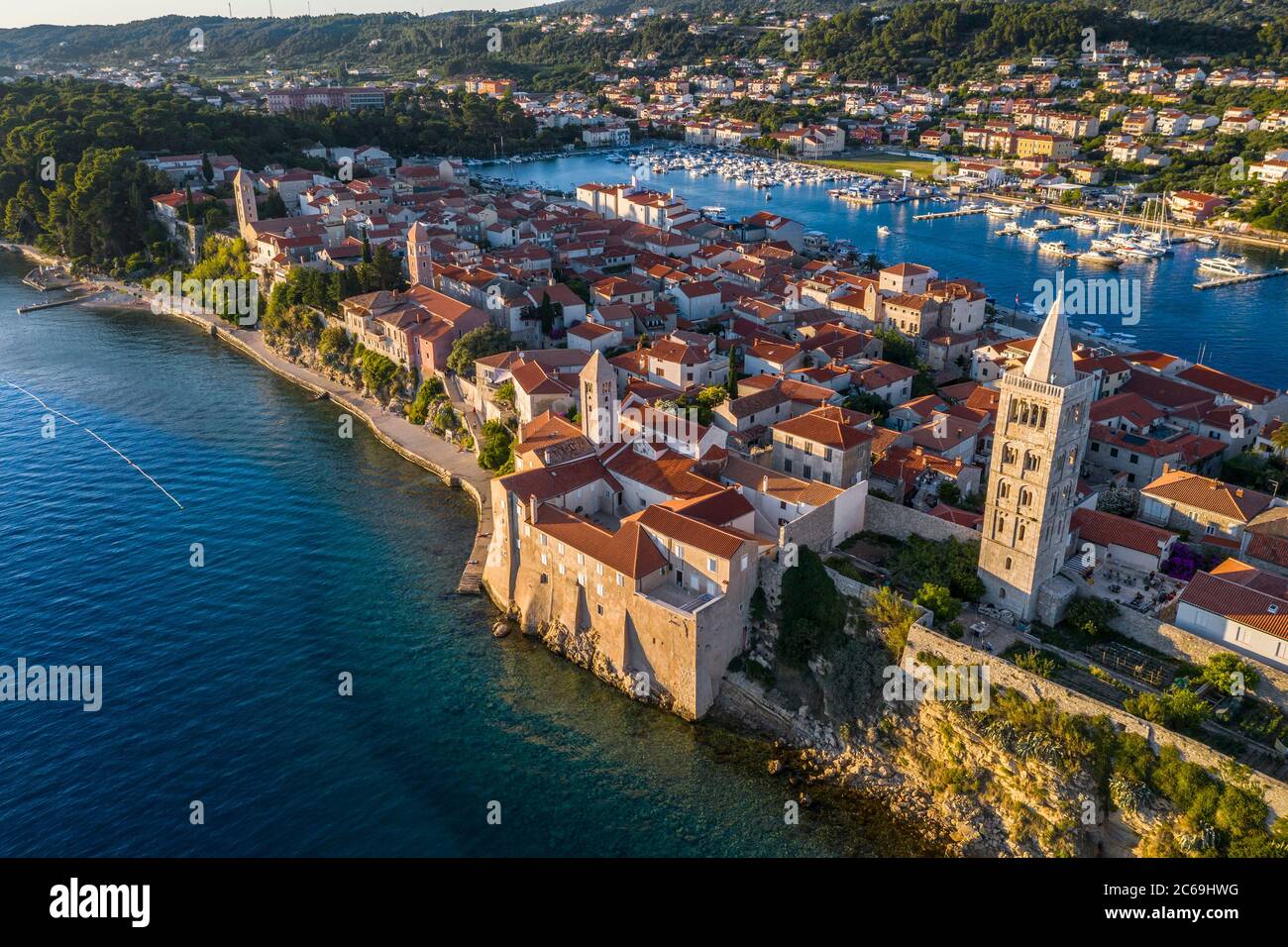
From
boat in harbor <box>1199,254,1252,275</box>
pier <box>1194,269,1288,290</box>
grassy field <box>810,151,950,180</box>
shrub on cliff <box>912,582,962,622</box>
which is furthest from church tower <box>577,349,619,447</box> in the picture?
grassy field <box>810,151,950,180</box>

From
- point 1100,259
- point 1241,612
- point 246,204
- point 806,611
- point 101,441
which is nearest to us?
point 1241,612

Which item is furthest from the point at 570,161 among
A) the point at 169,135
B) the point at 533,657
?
the point at 533,657

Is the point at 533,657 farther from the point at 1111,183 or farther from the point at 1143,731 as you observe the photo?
the point at 1111,183

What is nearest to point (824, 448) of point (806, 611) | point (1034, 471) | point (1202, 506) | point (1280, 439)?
point (806, 611)

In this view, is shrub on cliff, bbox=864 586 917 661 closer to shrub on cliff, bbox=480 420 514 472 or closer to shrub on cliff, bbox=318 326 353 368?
shrub on cliff, bbox=480 420 514 472

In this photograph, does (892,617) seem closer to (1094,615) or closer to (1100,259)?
(1094,615)

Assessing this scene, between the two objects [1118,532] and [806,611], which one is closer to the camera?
[806,611]
